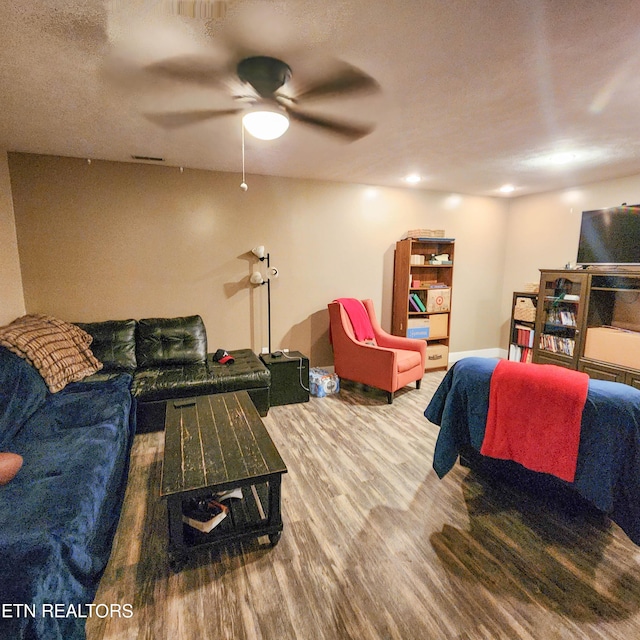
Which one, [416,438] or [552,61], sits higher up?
[552,61]

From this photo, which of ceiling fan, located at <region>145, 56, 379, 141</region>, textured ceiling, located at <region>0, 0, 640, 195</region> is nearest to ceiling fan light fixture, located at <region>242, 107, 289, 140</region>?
ceiling fan, located at <region>145, 56, 379, 141</region>

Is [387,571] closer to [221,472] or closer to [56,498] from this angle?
[221,472]

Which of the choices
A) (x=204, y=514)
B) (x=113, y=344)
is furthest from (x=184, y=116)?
(x=204, y=514)

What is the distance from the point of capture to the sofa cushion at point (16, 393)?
1.98m

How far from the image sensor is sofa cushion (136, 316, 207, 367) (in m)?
3.43

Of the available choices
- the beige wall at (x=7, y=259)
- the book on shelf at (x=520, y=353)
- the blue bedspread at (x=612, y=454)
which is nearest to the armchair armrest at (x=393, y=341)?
the book on shelf at (x=520, y=353)

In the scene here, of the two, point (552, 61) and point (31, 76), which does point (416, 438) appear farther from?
point (31, 76)

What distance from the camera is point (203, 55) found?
162 cm

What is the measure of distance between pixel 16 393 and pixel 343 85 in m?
2.71

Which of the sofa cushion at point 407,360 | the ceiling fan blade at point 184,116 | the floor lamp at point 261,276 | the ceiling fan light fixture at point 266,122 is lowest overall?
the sofa cushion at point 407,360

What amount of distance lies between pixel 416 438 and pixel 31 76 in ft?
11.5

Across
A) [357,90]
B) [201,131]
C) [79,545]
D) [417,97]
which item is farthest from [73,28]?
[79,545]

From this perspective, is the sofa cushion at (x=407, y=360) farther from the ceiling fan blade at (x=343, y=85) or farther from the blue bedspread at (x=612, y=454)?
the ceiling fan blade at (x=343, y=85)

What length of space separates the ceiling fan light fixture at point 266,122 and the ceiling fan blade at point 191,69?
0.77ft
